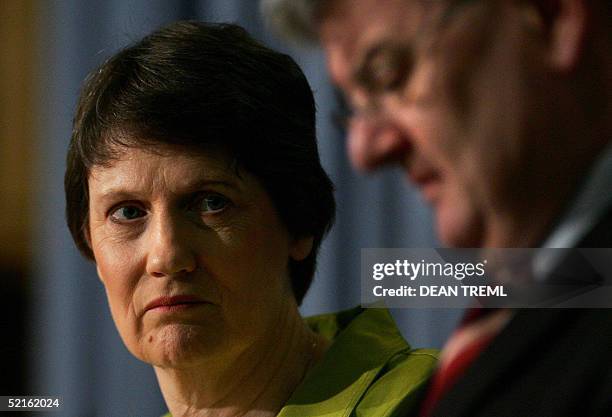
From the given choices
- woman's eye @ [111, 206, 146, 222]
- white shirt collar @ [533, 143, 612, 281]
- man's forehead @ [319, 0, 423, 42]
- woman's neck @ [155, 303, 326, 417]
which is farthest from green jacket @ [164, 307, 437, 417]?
man's forehead @ [319, 0, 423, 42]

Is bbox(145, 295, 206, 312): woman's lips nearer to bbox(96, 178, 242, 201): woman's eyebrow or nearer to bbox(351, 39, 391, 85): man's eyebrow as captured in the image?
bbox(96, 178, 242, 201): woman's eyebrow

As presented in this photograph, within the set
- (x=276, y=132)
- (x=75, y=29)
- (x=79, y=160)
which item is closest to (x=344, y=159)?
(x=276, y=132)

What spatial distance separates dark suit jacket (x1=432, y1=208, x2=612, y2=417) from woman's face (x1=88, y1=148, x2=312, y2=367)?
1.54 ft

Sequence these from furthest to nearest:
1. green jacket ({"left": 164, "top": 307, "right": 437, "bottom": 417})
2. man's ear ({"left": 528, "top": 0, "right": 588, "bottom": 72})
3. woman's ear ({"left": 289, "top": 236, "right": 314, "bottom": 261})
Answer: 1. woman's ear ({"left": 289, "top": 236, "right": 314, "bottom": 261})
2. green jacket ({"left": 164, "top": 307, "right": 437, "bottom": 417})
3. man's ear ({"left": 528, "top": 0, "right": 588, "bottom": 72})

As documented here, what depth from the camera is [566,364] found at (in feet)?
2.19

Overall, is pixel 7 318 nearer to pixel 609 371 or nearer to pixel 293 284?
pixel 293 284

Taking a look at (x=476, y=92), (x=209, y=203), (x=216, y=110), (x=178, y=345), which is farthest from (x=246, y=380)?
(x=476, y=92)

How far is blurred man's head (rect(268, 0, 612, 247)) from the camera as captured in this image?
2.09ft

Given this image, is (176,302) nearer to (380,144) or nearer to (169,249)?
(169,249)

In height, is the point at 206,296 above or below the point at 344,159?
below

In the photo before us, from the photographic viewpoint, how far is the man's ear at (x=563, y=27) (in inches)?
24.2

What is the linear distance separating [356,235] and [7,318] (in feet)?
1.64

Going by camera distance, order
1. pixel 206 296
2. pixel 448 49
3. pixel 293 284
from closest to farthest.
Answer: pixel 448 49, pixel 206 296, pixel 293 284

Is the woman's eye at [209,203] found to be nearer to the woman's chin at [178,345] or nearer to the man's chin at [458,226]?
the woman's chin at [178,345]
